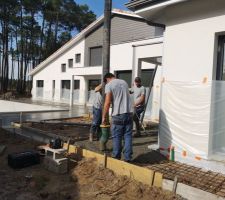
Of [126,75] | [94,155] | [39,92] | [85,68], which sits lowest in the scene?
[94,155]

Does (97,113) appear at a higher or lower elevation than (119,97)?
lower

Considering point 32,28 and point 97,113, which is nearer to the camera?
point 97,113

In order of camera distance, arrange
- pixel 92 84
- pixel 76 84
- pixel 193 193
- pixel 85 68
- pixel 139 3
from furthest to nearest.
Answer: pixel 76 84 → pixel 92 84 → pixel 85 68 → pixel 139 3 → pixel 193 193

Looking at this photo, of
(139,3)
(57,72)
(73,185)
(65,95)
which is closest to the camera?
(73,185)

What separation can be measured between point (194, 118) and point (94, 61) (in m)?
21.8

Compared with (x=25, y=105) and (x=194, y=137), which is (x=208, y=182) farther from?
(x=25, y=105)

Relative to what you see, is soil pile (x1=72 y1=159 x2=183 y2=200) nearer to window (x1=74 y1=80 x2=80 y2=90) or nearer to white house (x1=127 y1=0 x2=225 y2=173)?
white house (x1=127 y1=0 x2=225 y2=173)

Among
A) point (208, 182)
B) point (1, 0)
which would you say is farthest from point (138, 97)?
point (1, 0)

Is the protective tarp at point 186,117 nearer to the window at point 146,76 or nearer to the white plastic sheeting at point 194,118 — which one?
the white plastic sheeting at point 194,118

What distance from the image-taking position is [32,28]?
4334 centimetres

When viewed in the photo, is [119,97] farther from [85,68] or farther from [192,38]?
[85,68]

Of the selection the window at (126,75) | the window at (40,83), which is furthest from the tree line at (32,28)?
the window at (126,75)

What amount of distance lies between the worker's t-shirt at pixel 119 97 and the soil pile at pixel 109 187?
1.18 m

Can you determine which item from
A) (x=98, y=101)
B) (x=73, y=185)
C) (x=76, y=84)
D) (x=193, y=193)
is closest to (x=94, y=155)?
(x=73, y=185)
